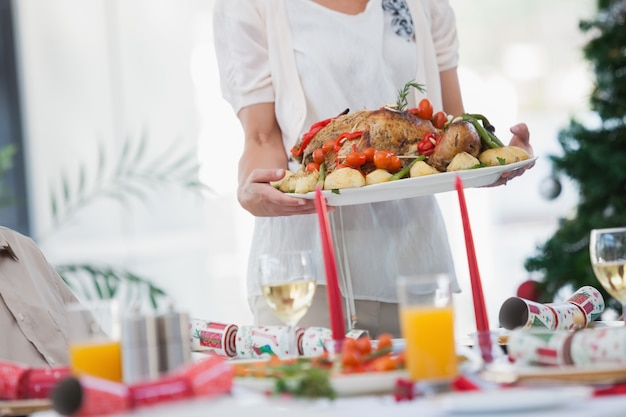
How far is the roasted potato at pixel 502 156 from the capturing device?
5.91ft

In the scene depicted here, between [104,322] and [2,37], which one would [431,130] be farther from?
[2,37]

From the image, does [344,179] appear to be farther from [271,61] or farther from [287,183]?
[271,61]

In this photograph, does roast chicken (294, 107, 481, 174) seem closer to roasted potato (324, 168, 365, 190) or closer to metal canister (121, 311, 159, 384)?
roasted potato (324, 168, 365, 190)

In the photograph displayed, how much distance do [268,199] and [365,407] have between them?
0.92 metres

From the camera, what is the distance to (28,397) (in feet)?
4.24

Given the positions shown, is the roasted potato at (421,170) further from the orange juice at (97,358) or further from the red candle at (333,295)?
the orange juice at (97,358)

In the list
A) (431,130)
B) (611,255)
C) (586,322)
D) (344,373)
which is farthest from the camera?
(431,130)

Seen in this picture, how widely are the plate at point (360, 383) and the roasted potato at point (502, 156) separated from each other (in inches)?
28.6

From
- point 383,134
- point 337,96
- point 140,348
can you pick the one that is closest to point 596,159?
point 337,96

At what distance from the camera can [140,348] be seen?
4.03 feet

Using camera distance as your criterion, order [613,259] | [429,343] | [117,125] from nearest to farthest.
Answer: [429,343] < [613,259] < [117,125]

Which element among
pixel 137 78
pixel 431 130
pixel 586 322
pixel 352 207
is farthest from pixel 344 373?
pixel 137 78

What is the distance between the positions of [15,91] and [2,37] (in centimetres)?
29

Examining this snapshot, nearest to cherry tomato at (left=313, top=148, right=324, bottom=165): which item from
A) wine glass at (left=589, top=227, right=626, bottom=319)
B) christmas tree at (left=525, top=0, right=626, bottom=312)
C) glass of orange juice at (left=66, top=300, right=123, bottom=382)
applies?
wine glass at (left=589, top=227, right=626, bottom=319)
